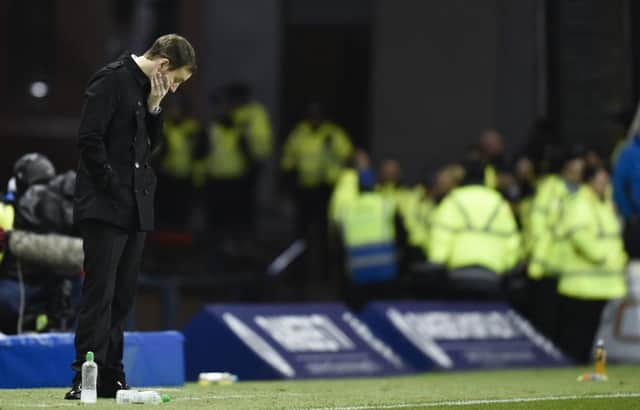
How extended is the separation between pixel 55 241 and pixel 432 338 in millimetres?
4887

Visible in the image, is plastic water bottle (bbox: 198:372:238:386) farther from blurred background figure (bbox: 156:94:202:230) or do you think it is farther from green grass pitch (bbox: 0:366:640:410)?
blurred background figure (bbox: 156:94:202:230)

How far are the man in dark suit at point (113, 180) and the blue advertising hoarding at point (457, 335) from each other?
646 cm

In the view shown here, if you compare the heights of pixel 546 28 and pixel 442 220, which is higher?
pixel 546 28

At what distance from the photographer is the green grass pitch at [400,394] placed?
33.3 feet

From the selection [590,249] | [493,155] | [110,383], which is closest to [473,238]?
[590,249]

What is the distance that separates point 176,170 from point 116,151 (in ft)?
43.6

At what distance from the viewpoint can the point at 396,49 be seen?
86.0ft

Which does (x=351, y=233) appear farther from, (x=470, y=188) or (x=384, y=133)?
(x=384, y=133)

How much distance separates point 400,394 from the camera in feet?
38.2

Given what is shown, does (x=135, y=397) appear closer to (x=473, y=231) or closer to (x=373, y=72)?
(x=473, y=231)

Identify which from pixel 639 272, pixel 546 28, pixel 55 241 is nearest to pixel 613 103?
pixel 546 28

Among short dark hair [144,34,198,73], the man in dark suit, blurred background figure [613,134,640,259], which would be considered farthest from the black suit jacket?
blurred background figure [613,134,640,259]

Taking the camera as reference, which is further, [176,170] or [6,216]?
[176,170]

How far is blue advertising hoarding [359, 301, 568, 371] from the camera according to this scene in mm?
16281
